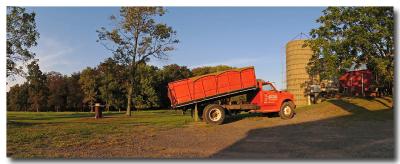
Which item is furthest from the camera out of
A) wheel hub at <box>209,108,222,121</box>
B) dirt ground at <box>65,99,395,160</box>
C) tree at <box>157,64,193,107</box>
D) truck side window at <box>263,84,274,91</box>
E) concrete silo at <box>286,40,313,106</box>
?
tree at <box>157,64,193,107</box>

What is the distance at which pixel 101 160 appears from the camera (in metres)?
9.94

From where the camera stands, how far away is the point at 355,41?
25234 millimetres

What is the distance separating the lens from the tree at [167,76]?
264 feet

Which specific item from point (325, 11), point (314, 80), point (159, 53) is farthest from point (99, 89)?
point (325, 11)

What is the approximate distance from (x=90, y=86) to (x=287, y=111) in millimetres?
65109

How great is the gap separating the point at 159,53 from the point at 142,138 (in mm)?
24969

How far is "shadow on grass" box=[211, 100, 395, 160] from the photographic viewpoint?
999 centimetres

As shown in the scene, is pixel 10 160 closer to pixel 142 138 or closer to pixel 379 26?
pixel 142 138

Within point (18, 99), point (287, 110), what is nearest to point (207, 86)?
point (287, 110)

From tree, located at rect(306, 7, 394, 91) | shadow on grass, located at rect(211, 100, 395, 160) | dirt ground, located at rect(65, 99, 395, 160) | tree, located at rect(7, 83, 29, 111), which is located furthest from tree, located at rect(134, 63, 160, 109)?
shadow on grass, located at rect(211, 100, 395, 160)

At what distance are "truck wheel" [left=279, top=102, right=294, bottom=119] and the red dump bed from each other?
8.75 ft

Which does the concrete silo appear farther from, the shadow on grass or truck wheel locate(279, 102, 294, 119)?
the shadow on grass

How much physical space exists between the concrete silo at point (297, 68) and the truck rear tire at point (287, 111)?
24.4 meters

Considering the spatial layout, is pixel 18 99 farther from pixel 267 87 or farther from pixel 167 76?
pixel 267 87
